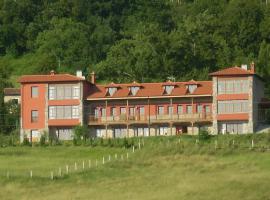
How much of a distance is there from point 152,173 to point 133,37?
6916cm

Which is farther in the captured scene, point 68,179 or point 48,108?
point 48,108

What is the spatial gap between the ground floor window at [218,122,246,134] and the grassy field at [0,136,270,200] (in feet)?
30.4

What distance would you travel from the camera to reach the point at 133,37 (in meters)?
135

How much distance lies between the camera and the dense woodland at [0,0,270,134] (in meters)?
114

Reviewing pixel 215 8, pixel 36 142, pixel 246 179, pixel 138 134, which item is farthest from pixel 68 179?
pixel 215 8

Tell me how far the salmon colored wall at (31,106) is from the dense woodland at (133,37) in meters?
13.2

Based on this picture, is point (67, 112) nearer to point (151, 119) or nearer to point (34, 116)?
point (34, 116)

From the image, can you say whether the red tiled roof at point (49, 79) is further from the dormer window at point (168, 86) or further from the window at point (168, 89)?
the window at point (168, 89)

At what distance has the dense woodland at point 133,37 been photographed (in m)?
114

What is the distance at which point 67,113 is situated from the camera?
96438 mm

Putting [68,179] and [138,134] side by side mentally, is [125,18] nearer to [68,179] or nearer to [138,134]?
[138,134]

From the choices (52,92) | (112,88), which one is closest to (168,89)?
(112,88)

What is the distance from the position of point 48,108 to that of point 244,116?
1880 cm

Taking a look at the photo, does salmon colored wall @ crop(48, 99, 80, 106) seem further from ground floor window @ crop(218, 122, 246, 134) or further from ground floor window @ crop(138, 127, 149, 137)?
ground floor window @ crop(218, 122, 246, 134)
